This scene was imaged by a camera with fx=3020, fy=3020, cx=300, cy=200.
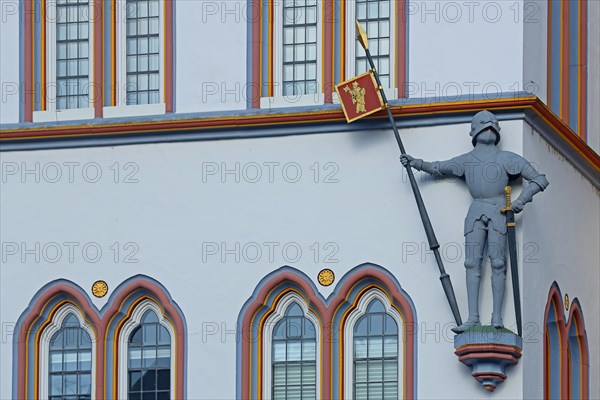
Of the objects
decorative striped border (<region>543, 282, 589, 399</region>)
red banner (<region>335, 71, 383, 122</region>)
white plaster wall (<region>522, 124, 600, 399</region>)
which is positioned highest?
red banner (<region>335, 71, 383, 122</region>)

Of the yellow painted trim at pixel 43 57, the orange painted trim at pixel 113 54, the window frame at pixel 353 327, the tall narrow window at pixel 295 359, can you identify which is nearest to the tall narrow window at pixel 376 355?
the window frame at pixel 353 327

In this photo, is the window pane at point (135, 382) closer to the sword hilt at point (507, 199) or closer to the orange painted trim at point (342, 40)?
the orange painted trim at point (342, 40)

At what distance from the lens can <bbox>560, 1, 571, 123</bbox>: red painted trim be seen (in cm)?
3850

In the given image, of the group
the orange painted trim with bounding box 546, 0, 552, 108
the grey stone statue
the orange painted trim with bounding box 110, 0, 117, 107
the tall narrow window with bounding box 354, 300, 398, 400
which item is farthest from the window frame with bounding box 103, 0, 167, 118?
the orange painted trim with bounding box 546, 0, 552, 108

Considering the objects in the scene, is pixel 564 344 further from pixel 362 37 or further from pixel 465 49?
pixel 362 37

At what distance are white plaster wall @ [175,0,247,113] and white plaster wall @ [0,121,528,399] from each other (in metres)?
0.57

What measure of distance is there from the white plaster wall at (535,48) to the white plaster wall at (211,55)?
3.47m

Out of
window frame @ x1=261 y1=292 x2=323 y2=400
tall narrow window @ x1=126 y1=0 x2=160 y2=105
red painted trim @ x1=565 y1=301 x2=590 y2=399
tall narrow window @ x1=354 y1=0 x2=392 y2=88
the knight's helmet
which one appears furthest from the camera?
red painted trim @ x1=565 y1=301 x2=590 y2=399

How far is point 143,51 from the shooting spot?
1481 inches

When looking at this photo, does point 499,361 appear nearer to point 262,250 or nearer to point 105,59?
point 262,250

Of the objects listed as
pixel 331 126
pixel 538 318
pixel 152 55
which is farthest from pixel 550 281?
pixel 152 55

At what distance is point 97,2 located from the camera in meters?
37.9

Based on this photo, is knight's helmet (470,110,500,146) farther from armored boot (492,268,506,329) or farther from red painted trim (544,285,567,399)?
red painted trim (544,285,567,399)

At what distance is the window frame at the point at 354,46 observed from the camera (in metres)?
36.5
